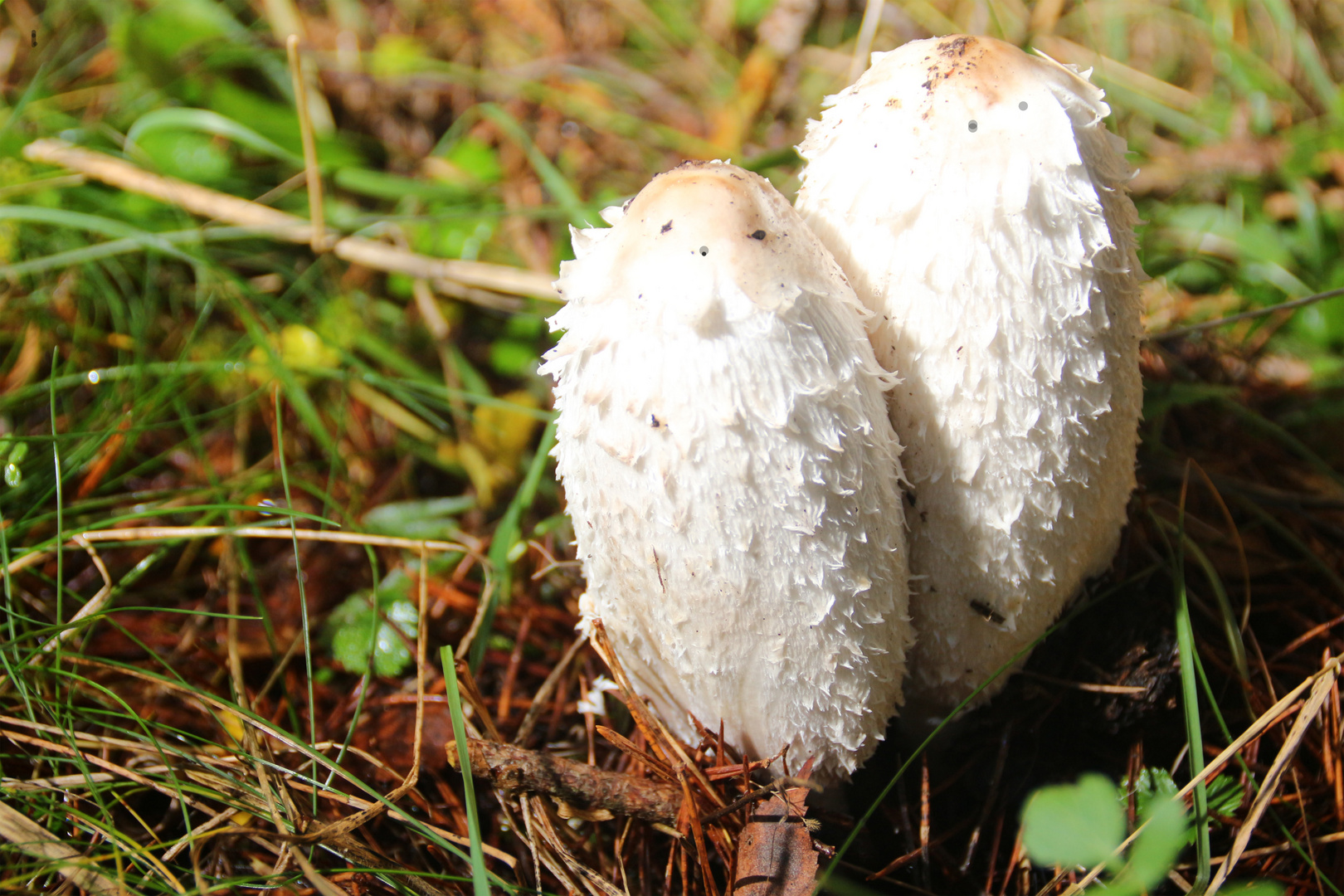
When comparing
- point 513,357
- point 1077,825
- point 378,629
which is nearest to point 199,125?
point 513,357

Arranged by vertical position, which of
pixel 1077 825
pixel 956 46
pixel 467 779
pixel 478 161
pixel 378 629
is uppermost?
pixel 956 46

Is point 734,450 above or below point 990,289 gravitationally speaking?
below

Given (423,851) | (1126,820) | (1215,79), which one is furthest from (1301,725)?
(1215,79)

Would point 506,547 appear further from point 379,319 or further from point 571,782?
point 379,319

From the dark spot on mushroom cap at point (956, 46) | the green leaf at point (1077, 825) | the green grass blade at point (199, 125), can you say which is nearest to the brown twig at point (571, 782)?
the green leaf at point (1077, 825)

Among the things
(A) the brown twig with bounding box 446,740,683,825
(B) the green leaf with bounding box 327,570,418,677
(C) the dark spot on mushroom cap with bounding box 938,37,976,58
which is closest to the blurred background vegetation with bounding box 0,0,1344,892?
(B) the green leaf with bounding box 327,570,418,677

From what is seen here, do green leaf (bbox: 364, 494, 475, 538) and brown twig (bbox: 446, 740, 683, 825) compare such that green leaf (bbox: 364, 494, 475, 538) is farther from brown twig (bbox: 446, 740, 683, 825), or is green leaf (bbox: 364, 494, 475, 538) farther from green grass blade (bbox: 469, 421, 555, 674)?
brown twig (bbox: 446, 740, 683, 825)

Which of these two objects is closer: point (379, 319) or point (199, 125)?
point (199, 125)
